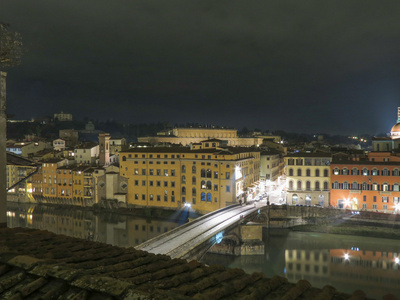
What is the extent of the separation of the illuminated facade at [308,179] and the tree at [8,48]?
31698mm

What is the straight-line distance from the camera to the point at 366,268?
2247 cm

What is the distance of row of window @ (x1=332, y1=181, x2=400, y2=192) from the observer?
104 ft

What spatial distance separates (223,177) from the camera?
36062 mm

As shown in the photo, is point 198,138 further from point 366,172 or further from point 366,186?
point 366,186

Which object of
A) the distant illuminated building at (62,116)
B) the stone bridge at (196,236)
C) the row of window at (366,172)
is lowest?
the stone bridge at (196,236)

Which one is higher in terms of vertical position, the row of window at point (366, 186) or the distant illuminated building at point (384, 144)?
the distant illuminated building at point (384, 144)

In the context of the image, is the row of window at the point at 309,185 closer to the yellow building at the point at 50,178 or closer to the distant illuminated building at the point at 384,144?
the distant illuminated building at the point at 384,144

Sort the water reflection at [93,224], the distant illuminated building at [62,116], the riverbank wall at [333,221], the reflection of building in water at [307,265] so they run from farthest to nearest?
the distant illuminated building at [62,116] < the water reflection at [93,224] < the riverbank wall at [333,221] < the reflection of building in water at [307,265]

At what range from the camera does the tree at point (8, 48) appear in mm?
7109

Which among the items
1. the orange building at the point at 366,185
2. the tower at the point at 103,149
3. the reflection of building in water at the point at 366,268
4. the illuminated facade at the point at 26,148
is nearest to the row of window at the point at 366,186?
the orange building at the point at 366,185

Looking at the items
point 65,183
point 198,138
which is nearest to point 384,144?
point 198,138

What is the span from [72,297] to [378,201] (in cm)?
3433

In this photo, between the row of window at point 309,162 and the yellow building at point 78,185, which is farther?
the yellow building at point 78,185

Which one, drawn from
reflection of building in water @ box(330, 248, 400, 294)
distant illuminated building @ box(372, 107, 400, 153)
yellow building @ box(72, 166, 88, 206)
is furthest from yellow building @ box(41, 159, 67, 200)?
distant illuminated building @ box(372, 107, 400, 153)
